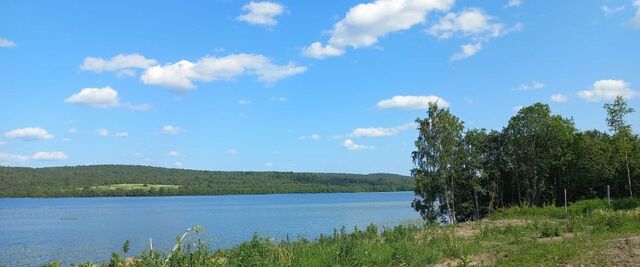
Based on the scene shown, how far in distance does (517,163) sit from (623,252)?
34.5 meters

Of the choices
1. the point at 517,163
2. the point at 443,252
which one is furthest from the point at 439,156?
the point at 443,252

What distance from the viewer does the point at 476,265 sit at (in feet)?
42.7

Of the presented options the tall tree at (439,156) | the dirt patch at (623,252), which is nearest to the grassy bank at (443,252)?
the dirt patch at (623,252)

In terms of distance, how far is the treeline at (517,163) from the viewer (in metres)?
42.9

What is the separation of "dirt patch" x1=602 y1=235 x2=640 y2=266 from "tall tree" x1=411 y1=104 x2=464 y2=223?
2799 centimetres

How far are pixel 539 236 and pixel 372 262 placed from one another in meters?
8.01

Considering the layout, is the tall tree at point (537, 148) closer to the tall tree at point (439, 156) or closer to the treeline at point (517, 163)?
the treeline at point (517, 163)

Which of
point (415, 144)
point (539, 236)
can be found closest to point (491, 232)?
point (539, 236)

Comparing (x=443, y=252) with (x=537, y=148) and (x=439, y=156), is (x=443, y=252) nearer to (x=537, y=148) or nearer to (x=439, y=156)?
(x=439, y=156)

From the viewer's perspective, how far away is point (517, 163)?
152 feet

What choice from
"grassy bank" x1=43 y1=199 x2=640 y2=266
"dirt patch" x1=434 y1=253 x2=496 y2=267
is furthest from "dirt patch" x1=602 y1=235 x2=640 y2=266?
"dirt patch" x1=434 y1=253 x2=496 y2=267

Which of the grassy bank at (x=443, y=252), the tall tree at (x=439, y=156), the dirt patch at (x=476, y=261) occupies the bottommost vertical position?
the dirt patch at (x=476, y=261)

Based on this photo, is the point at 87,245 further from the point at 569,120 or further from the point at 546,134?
the point at 569,120

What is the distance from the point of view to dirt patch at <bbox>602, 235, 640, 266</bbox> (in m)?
12.4
